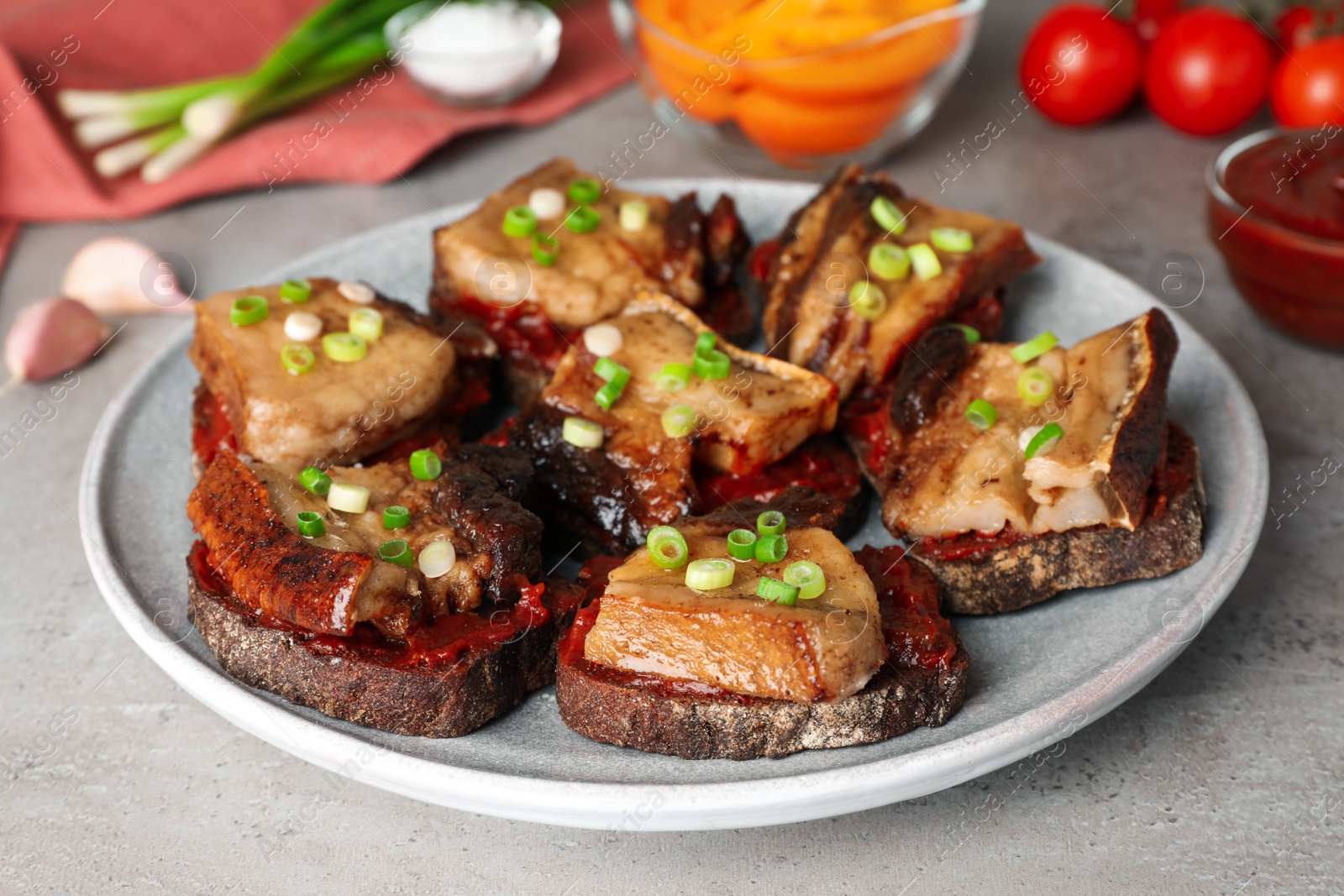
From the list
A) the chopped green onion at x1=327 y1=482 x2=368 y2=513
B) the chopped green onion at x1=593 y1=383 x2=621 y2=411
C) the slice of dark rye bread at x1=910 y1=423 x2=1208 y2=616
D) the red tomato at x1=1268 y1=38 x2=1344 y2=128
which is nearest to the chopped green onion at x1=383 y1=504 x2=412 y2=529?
the chopped green onion at x1=327 y1=482 x2=368 y2=513

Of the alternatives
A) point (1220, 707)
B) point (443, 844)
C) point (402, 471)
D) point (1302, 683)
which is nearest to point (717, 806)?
point (443, 844)

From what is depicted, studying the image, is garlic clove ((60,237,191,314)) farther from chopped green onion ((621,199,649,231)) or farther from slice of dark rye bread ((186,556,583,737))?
slice of dark rye bread ((186,556,583,737))

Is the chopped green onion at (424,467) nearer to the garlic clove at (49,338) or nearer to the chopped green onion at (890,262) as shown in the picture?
the chopped green onion at (890,262)

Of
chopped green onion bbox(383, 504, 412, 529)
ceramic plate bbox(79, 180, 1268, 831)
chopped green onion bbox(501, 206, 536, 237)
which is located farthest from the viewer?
chopped green onion bbox(501, 206, 536, 237)

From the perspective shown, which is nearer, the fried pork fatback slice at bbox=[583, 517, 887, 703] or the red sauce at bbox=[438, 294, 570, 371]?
the fried pork fatback slice at bbox=[583, 517, 887, 703]

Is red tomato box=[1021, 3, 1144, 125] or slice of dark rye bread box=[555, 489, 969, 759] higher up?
slice of dark rye bread box=[555, 489, 969, 759]

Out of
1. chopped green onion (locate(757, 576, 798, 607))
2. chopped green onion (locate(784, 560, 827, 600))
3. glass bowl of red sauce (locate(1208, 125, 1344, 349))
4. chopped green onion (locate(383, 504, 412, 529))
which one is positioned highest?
chopped green onion (locate(383, 504, 412, 529))

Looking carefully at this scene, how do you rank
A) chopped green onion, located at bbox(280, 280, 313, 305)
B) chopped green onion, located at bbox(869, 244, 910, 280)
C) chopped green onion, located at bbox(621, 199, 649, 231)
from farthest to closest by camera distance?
1. chopped green onion, located at bbox(621, 199, 649, 231)
2. chopped green onion, located at bbox(869, 244, 910, 280)
3. chopped green onion, located at bbox(280, 280, 313, 305)
